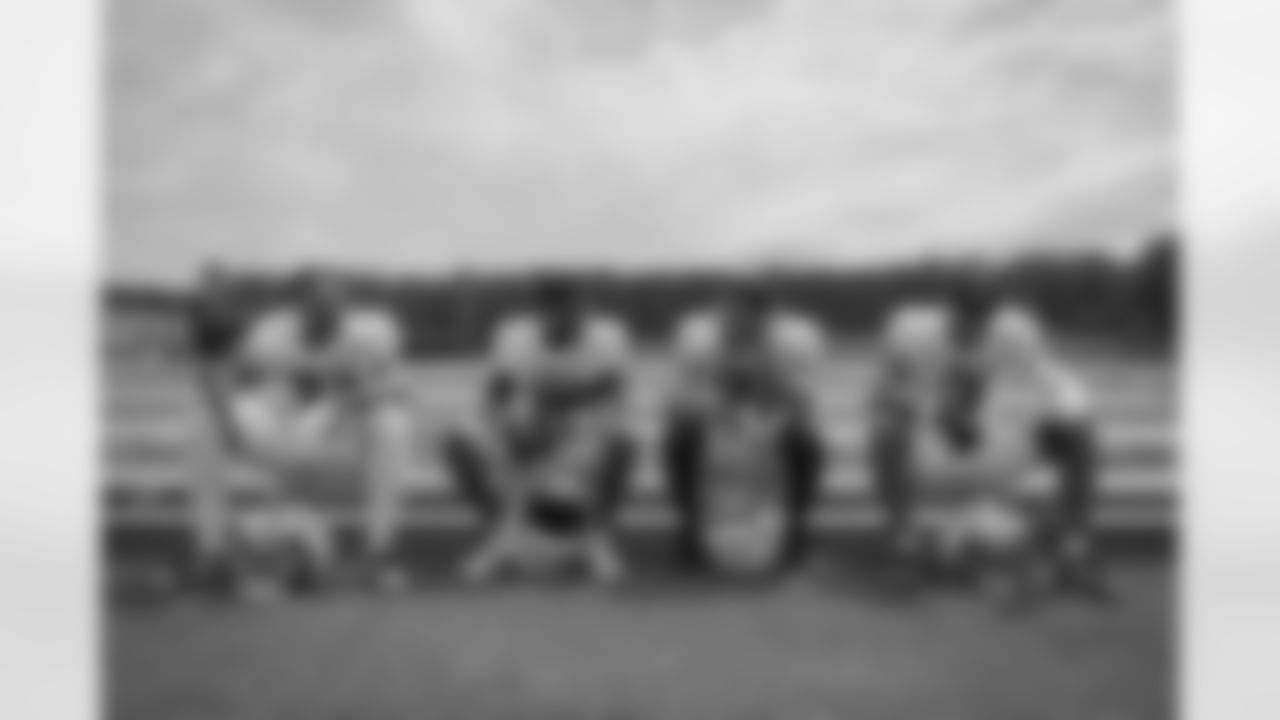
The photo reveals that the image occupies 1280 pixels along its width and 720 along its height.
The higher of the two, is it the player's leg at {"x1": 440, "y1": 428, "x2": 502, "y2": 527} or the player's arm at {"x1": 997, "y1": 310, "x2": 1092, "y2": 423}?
the player's arm at {"x1": 997, "y1": 310, "x2": 1092, "y2": 423}

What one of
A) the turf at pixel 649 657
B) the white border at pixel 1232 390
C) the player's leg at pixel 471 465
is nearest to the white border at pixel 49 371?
the turf at pixel 649 657

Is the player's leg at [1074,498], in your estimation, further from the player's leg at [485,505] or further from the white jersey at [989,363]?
the player's leg at [485,505]

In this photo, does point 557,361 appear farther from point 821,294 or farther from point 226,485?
point 226,485

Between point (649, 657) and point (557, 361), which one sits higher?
point (557, 361)

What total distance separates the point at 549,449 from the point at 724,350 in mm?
354

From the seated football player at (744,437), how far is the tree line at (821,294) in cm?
5

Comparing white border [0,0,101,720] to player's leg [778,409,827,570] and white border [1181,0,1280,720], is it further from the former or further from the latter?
white border [1181,0,1280,720]

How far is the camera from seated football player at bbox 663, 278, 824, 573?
2.43 m

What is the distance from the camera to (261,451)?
8.15 ft

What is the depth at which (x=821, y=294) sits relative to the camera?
2.41 metres

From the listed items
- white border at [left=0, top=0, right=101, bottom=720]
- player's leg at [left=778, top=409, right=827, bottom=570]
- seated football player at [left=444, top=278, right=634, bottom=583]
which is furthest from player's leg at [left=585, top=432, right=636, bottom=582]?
white border at [left=0, top=0, right=101, bottom=720]

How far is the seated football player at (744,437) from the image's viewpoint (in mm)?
2434

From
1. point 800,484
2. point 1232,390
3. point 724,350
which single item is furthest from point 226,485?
point 1232,390

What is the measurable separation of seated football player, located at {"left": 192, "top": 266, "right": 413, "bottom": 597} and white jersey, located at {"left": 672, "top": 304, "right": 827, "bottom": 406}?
0.49 metres
